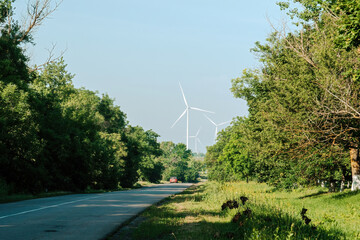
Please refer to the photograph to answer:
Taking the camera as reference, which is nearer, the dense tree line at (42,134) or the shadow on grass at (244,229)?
the shadow on grass at (244,229)

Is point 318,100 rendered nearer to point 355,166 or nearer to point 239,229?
point 355,166

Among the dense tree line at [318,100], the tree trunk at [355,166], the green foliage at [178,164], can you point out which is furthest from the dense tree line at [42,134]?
the green foliage at [178,164]

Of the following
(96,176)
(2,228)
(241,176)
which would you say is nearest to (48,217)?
(2,228)

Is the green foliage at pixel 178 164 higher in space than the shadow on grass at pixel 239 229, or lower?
higher

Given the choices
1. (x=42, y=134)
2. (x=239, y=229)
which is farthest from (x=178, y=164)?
(x=239, y=229)

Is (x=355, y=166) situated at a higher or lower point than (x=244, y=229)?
higher

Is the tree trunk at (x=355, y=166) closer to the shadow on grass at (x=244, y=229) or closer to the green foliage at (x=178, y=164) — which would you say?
the shadow on grass at (x=244, y=229)

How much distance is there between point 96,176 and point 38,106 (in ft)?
47.1

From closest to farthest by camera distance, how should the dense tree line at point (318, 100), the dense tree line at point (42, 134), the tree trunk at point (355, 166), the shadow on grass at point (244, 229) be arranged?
1. the shadow on grass at point (244, 229)
2. the dense tree line at point (318, 100)
3. the tree trunk at point (355, 166)
4. the dense tree line at point (42, 134)

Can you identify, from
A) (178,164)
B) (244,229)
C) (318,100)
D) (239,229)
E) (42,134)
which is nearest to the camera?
(244,229)

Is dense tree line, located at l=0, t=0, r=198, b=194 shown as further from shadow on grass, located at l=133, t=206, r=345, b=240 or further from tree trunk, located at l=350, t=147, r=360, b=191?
tree trunk, located at l=350, t=147, r=360, b=191

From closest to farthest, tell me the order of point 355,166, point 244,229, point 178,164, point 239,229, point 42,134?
1. point 244,229
2. point 239,229
3. point 355,166
4. point 42,134
5. point 178,164

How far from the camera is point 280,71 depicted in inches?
928

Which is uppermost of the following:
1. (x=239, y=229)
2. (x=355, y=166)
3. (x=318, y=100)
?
(x=318, y=100)
